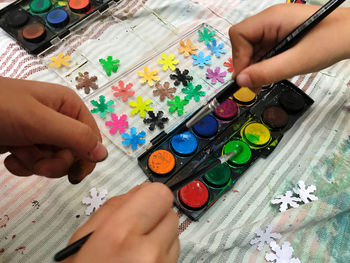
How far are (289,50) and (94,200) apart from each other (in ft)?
1.57

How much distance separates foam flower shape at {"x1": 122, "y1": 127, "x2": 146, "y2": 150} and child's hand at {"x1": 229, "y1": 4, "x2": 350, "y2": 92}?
277 millimetres

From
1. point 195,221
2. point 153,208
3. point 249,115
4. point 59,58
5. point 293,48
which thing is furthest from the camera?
point 59,58

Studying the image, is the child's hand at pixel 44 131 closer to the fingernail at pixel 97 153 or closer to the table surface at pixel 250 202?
the fingernail at pixel 97 153

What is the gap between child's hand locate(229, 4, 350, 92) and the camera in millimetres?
510

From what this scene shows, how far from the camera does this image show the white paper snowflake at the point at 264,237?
0.62m

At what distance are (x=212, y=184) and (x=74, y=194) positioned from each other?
30 cm

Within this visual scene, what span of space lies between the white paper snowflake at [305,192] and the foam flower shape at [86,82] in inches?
21.6

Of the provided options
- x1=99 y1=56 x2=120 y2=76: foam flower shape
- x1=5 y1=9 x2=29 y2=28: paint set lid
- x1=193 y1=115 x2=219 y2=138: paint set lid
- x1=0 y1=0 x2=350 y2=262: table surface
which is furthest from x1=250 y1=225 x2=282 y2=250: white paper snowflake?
x1=5 y1=9 x2=29 y2=28: paint set lid

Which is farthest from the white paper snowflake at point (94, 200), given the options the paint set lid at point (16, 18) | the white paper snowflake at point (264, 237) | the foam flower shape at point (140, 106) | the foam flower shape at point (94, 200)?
the paint set lid at point (16, 18)

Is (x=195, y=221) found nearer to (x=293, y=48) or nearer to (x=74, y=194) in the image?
(x=74, y=194)

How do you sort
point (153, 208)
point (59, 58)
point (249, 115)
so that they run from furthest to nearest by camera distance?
point (59, 58) → point (249, 115) → point (153, 208)

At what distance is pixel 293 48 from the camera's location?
20.6 inches

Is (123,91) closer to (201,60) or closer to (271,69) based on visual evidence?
(201,60)

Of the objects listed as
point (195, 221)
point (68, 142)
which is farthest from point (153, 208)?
point (195, 221)
